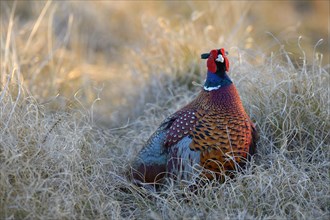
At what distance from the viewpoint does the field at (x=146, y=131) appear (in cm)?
344

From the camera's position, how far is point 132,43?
7.58m

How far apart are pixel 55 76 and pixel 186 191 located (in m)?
2.80

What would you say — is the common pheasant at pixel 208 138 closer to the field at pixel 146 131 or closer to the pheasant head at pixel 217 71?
the pheasant head at pixel 217 71

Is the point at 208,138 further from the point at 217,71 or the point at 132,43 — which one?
the point at 132,43

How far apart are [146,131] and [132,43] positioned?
2.91 metres

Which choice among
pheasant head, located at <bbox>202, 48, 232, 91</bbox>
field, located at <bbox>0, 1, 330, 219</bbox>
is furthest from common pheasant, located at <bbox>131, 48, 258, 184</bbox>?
field, located at <bbox>0, 1, 330, 219</bbox>

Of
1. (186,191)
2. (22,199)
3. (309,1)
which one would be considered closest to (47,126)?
(22,199)

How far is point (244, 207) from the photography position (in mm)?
3482

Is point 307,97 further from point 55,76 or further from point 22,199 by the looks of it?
point 55,76

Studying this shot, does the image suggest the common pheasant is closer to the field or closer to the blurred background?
the field

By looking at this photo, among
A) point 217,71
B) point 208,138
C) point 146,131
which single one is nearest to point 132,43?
point 146,131

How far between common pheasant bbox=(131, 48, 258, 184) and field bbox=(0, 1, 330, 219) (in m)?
0.10

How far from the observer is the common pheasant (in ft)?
12.0

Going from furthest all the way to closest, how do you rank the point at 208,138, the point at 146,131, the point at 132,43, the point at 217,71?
the point at 132,43
the point at 146,131
the point at 217,71
the point at 208,138
